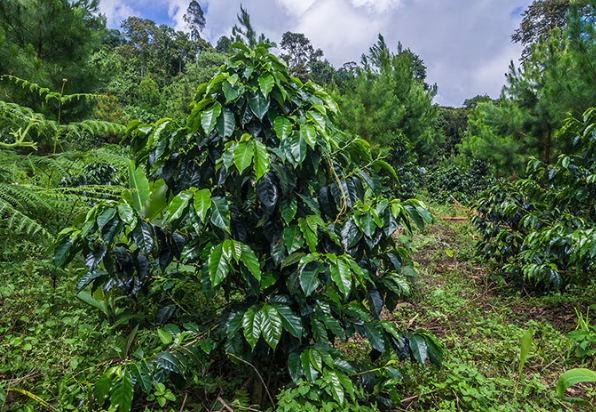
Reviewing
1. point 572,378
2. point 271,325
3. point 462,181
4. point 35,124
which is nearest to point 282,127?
point 271,325

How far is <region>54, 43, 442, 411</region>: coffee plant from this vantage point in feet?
3.78

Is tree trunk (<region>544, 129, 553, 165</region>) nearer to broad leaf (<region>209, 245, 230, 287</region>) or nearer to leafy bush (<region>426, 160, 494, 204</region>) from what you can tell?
leafy bush (<region>426, 160, 494, 204</region>)

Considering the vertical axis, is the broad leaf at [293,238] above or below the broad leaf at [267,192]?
below

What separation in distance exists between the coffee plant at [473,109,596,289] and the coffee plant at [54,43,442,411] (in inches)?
68.8

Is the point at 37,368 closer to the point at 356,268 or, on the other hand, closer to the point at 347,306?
the point at 347,306

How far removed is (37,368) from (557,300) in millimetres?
3948

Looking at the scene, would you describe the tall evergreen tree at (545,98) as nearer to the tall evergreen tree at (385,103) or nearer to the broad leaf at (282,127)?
the tall evergreen tree at (385,103)

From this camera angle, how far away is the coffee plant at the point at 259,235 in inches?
45.4

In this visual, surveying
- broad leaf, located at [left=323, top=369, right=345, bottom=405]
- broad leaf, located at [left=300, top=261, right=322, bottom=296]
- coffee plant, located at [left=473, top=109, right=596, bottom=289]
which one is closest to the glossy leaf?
broad leaf, located at [left=300, top=261, right=322, bottom=296]

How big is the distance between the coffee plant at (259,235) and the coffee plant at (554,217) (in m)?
1.75

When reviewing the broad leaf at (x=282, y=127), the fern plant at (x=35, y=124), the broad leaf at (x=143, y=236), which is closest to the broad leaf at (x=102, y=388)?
Answer: the broad leaf at (x=143, y=236)

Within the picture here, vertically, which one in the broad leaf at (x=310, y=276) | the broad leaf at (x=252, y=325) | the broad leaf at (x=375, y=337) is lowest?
the broad leaf at (x=375, y=337)

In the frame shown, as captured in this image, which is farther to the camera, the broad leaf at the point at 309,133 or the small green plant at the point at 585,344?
the small green plant at the point at 585,344

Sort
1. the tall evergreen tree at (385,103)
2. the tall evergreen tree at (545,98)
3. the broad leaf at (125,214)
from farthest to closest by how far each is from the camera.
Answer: the tall evergreen tree at (385,103) → the tall evergreen tree at (545,98) → the broad leaf at (125,214)
